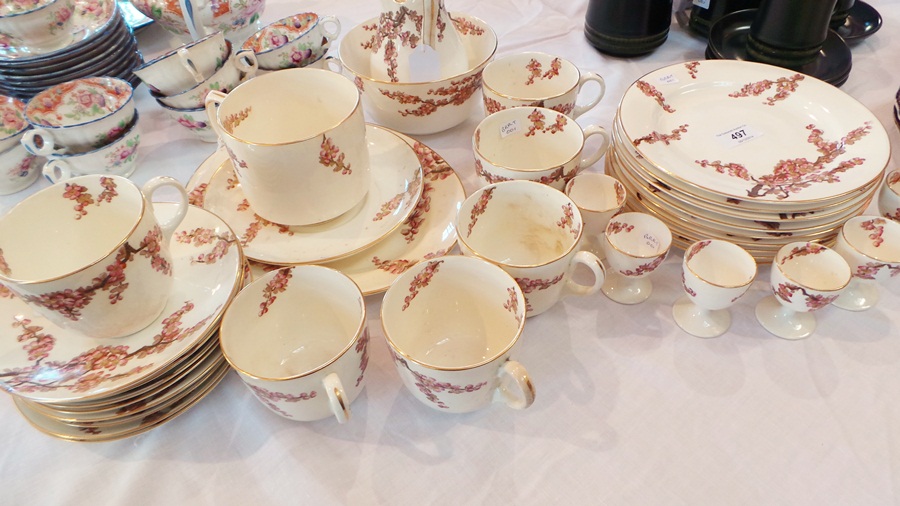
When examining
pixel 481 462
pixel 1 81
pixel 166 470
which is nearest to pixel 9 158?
pixel 1 81

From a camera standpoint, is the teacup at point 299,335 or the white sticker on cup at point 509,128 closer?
the teacup at point 299,335

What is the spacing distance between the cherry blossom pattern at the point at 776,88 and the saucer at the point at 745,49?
0.39 feet

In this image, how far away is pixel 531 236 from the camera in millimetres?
723

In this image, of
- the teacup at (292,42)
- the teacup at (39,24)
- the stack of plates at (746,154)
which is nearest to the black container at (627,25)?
the stack of plates at (746,154)

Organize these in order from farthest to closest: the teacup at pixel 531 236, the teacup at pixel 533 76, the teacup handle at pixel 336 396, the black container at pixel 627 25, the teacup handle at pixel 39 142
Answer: the black container at pixel 627 25
the teacup at pixel 533 76
the teacup handle at pixel 39 142
the teacup at pixel 531 236
the teacup handle at pixel 336 396

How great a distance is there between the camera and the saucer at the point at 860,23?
105 cm

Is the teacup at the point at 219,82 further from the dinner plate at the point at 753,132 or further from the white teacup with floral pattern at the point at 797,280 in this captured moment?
the white teacup with floral pattern at the point at 797,280

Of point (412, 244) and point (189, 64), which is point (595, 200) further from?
point (189, 64)

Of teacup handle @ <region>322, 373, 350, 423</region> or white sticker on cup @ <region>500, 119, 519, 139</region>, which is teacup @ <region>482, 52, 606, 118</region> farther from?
teacup handle @ <region>322, 373, 350, 423</region>

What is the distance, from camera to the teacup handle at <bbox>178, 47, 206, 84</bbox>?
2.67 ft

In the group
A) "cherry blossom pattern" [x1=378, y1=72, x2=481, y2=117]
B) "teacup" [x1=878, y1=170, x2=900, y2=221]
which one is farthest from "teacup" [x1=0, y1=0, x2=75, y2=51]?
"teacup" [x1=878, y1=170, x2=900, y2=221]

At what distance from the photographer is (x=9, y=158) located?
80 centimetres

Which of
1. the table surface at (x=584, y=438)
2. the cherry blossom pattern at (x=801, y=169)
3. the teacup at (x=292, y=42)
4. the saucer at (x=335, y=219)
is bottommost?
the table surface at (x=584, y=438)

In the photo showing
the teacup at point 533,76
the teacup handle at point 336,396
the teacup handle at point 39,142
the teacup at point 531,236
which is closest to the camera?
the teacup handle at point 336,396
